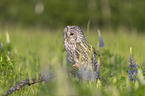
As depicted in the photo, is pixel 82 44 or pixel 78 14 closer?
pixel 82 44

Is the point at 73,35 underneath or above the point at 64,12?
underneath

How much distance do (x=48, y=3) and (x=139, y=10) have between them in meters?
15.9

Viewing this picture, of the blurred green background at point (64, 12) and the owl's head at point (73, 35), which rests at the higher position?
the blurred green background at point (64, 12)

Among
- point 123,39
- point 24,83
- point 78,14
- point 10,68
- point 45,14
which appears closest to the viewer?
point 24,83

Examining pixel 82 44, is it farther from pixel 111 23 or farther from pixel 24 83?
pixel 111 23

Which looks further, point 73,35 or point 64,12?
point 64,12

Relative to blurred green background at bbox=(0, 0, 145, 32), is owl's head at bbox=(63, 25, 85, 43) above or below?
below

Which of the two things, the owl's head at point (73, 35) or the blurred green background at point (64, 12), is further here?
the blurred green background at point (64, 12)

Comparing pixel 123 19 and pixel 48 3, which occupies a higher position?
pixel 48 3

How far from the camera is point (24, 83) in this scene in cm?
259

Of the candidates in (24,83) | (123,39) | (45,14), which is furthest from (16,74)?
(45,14)

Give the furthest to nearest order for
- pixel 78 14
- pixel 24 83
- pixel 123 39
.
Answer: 1. pixel 78 14
2. pixel 123 39
3. pixel 24 83

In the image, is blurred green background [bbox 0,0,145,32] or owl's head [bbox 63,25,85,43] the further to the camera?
blurred green background [bbox 0,0,145,32]

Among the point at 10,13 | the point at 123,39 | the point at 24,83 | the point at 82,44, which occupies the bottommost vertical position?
the point at 24,83
